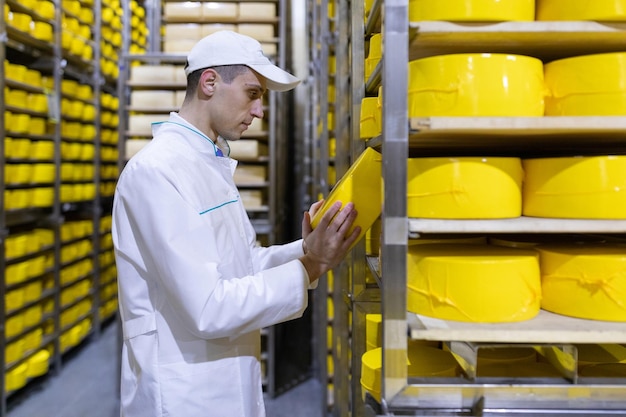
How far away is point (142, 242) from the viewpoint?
1579 millimetres

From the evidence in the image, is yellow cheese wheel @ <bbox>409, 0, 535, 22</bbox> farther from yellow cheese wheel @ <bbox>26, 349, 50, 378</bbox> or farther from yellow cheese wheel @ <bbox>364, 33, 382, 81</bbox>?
yellow cheese wheel @ <bbox>26, 349, 50, 378</bbox>

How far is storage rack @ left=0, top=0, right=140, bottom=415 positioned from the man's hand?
287 centimetres

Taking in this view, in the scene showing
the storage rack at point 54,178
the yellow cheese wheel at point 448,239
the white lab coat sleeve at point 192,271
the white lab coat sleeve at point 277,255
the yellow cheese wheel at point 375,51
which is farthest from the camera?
the storage rack at point 54,178

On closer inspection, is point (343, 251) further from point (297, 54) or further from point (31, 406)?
point (297, 54)

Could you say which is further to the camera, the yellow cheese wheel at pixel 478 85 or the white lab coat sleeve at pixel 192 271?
the white lab coat sleeve at pixel 192 271

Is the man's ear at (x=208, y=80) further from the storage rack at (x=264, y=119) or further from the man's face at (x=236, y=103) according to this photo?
the storage rack at (x=264, y=119)

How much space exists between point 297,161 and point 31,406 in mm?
4393

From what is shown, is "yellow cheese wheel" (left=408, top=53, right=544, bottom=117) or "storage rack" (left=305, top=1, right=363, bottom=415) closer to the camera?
"yellow cheese wheel" (left=408, top=53, right=544, bottom=117)

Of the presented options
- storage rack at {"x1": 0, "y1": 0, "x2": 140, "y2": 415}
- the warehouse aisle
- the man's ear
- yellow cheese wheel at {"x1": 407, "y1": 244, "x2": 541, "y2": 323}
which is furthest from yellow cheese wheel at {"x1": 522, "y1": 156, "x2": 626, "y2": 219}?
storage rack at {"x1": 0, "y1": 0, "x2": 140, "y2": 415}

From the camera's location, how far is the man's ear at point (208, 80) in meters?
1.74

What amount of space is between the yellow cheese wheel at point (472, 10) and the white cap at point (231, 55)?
57 centimetres

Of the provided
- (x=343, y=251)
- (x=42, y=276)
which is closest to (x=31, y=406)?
Result: (x=42, y=276)

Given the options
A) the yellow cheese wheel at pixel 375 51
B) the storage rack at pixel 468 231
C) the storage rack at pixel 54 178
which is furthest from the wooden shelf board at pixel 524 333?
the storage rack at pixel 54 178

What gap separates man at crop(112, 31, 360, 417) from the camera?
5.00 feet
